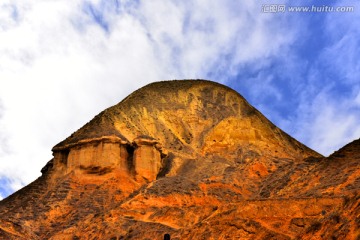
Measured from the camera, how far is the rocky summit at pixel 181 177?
104 feet

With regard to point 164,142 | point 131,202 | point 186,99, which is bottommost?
point 131,202

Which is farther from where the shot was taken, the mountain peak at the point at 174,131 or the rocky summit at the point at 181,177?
the mountain peak at the point at 174,131

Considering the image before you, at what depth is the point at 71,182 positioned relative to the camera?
46.2 metres

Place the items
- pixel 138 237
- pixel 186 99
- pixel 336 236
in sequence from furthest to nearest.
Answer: pixel 186 99 → pixel 138 237 → pixel 336 236

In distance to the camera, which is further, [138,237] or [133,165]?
[133,165]

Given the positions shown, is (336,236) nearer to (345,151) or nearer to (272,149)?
(345,151)

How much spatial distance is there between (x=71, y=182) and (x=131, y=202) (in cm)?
835

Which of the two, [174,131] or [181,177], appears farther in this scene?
[174,131]

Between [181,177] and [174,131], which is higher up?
[174,131]

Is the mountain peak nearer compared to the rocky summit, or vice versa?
the rocky summit

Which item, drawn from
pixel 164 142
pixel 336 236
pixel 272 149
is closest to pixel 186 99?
pixel 164 142

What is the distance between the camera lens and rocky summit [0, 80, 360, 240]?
104 feet

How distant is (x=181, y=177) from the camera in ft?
145

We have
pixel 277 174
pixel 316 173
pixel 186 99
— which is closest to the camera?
pixel 316 173
